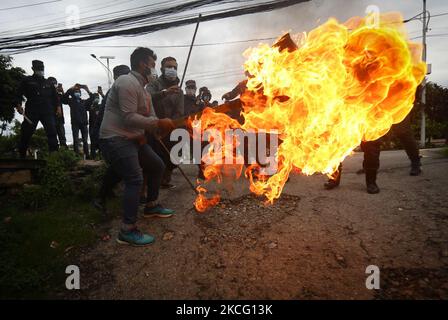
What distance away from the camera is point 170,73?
5688 millimetres

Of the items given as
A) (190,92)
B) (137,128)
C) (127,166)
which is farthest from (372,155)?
(190,92)

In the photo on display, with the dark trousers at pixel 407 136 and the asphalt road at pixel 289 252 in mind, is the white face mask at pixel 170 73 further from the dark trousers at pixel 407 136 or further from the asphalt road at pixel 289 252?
the dark trousers at pixel 407 136

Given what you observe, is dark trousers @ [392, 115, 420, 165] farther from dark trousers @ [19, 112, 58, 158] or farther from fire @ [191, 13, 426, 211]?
dark trousers @ [19, 112, 58, 158]

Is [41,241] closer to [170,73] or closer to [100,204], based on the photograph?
[100,204]

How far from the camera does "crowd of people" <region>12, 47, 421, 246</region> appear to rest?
3697 mm

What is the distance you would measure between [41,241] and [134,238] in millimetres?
1420

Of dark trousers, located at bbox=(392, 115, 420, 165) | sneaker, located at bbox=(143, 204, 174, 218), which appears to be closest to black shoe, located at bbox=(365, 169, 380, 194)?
dark trousers, located at bbox=(392, 115, 420, 165)

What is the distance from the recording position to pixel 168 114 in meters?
5.80

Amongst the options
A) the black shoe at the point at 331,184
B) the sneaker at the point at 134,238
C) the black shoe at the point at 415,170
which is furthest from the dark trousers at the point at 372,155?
the sneaker at the point at 134,238

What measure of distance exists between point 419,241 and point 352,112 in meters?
1.84

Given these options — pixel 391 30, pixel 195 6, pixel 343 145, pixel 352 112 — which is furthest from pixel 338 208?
pixel 195 6

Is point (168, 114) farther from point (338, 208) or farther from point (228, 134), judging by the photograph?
point (338, 208)

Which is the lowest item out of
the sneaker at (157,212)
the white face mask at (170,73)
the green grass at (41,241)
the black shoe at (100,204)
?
the green grass at (41,241)

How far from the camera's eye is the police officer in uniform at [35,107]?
6523mm
